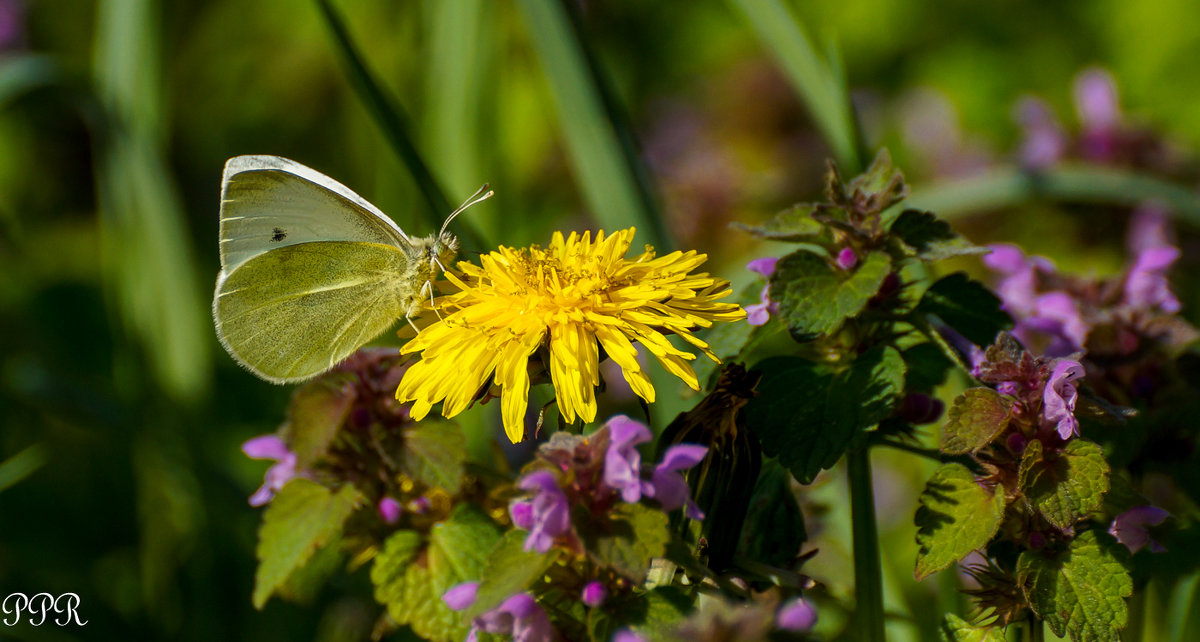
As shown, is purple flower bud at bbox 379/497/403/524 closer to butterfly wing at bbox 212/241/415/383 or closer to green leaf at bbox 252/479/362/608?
green leaf at bbox 252/479/362/608

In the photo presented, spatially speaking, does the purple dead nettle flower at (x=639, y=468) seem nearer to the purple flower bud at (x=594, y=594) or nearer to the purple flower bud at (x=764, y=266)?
the purple flower bud at (x=594, y=594)

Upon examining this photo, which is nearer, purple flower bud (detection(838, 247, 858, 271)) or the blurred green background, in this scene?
purple flower bud (detection(838, 247, 858, 271))

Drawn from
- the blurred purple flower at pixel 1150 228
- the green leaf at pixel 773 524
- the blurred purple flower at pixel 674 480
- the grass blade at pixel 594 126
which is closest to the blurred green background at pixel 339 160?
the grass blade at pixel 594 126

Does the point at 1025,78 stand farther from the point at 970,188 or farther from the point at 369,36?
the point at 369,36

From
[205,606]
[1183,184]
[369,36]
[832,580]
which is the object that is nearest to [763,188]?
[1183,184]

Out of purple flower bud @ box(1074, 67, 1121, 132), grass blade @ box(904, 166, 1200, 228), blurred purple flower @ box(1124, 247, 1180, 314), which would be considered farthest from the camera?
purple flower bud @ box(1074, 67, 1121, 132)

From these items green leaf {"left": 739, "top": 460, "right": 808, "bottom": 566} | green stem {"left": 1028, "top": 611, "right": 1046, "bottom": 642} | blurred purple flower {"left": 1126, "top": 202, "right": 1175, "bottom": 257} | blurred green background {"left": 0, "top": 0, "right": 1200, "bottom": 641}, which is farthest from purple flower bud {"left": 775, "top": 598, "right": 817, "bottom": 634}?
blurred purple flower {"left": 1126, "top": 202, "right": 1175, "bottom": 257}

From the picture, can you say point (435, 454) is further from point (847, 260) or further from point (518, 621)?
point (847, 260)

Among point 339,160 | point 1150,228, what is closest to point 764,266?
point 1150,228
